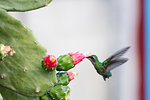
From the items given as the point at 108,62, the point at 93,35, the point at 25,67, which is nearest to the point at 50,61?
the point at 25,67

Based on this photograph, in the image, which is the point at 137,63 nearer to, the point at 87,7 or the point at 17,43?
the point at 87,7

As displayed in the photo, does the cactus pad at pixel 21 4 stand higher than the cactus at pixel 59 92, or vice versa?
the cactus pad at pixel 21 4

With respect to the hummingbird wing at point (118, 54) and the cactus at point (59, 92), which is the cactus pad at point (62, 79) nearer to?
the cactus at point (59, 92)

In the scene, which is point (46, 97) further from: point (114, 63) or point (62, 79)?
point (114, 63)

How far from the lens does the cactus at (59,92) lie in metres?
1.16

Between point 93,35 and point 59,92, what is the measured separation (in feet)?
9.06

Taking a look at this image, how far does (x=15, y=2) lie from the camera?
1.23 m

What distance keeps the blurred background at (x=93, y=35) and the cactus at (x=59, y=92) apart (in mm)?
2544

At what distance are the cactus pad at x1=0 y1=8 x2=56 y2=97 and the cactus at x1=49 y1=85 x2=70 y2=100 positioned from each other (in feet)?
0.07

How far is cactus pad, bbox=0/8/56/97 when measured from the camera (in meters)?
1.16

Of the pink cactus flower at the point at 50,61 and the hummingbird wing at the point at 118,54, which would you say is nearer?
the pink cactus flower at the point at 50,61

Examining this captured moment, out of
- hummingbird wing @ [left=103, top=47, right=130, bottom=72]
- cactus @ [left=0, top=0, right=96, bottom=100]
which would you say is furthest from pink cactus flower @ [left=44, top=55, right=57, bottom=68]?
hummingbird wing @ [left=103, top=47, right=130, bottom=72]

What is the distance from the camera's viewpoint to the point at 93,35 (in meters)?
3.89

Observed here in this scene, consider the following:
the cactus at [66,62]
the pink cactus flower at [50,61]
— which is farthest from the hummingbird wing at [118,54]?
the pink cactus flower at [50,61]
